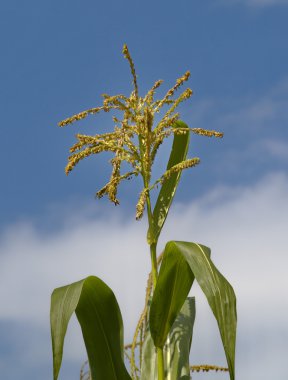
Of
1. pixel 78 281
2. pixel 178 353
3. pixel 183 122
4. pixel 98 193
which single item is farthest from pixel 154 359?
pixel 183 122

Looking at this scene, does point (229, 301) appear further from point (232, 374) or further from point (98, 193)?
point (98, 193)

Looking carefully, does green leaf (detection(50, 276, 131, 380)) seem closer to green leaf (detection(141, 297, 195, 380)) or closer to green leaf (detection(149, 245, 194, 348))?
green leaf (detection(141, 297, 195, 380))

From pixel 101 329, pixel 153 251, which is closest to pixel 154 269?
pixel 153 251

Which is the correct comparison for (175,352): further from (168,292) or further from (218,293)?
(218,293)

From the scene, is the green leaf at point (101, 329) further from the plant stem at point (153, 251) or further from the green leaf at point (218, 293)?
the green leaf at point (218, 293)

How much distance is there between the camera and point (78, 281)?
3.24 metres

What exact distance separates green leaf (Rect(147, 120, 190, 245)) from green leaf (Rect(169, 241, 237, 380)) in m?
0.31

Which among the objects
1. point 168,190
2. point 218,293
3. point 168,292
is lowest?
point 218,293

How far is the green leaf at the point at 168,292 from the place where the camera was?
320cm

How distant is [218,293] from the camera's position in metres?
2.90

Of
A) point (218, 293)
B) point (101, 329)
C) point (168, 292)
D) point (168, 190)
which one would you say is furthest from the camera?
point (168, 190)

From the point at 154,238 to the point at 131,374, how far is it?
23.5 inches

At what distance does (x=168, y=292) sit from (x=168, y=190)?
55 cm

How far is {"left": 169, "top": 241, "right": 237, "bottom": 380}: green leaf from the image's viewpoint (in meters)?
2.81
